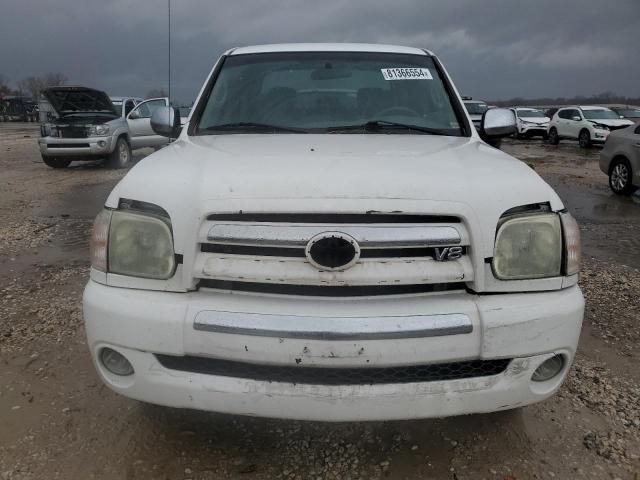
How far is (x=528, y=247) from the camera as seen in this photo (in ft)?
6.54

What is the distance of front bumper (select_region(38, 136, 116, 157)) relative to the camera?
12125 millimetres

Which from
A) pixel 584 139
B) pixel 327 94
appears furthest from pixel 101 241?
pixel 584 139

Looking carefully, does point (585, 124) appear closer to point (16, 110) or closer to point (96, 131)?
point (96, 131)

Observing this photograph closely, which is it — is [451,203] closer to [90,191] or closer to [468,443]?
[468,443]

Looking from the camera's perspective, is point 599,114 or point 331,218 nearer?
point 331,218

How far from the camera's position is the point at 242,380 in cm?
187

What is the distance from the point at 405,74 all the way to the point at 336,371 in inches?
84.2

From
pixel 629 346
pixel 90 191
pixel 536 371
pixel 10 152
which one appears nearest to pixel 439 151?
pixel 536 371

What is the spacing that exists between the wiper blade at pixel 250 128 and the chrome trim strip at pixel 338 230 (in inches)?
46.4

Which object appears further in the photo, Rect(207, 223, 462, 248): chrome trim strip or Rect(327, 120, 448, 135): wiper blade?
Rect(327, 120, 448, 135): wiper blade

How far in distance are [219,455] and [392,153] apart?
1.50 metres

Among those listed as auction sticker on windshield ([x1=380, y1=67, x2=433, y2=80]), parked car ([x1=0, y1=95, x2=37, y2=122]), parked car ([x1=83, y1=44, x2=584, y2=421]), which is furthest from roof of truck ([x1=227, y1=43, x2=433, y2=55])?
parked car ([x1=0, y1=95, x2=37, y2=122])

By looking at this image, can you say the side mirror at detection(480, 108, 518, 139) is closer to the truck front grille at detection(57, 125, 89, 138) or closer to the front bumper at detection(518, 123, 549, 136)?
the truck front grille at detection(57, 125, 89, 138)

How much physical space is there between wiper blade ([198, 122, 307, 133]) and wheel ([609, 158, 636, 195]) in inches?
324
